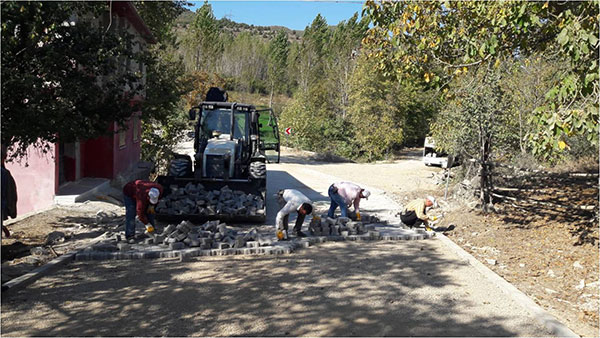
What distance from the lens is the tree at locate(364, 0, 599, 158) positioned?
24.6 ft

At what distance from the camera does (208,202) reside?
1138 centimetres

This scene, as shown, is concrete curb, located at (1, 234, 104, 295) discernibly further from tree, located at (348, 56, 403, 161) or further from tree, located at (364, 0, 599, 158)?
tree, located at (348, 56, 403, 161)

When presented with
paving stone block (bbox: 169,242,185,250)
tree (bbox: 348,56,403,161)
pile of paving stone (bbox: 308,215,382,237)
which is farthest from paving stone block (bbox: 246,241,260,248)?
tree (bbox: 348,56,403,161)

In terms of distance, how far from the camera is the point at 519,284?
7.59 metres

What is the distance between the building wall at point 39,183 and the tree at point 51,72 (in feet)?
13.2

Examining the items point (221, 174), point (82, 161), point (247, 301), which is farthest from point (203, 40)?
point (247, 301)

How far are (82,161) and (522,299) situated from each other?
13841 mm

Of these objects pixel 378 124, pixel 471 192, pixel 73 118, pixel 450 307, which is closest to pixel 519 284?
pixel 450 307

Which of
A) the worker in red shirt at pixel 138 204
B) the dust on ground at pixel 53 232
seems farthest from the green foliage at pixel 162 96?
the worker in red shirt at pixel 138 204

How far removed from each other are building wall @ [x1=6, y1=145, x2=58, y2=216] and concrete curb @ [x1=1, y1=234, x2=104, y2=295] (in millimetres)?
4810

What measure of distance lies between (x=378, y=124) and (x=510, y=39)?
26262 millimetres

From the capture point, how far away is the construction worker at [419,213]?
11.0m

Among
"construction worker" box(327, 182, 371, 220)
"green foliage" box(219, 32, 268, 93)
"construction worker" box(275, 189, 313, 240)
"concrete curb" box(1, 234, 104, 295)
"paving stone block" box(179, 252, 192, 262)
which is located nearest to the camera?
"concrete curb" box(1, 234, 104, 295)

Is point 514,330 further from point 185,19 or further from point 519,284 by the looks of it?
point 185,19
